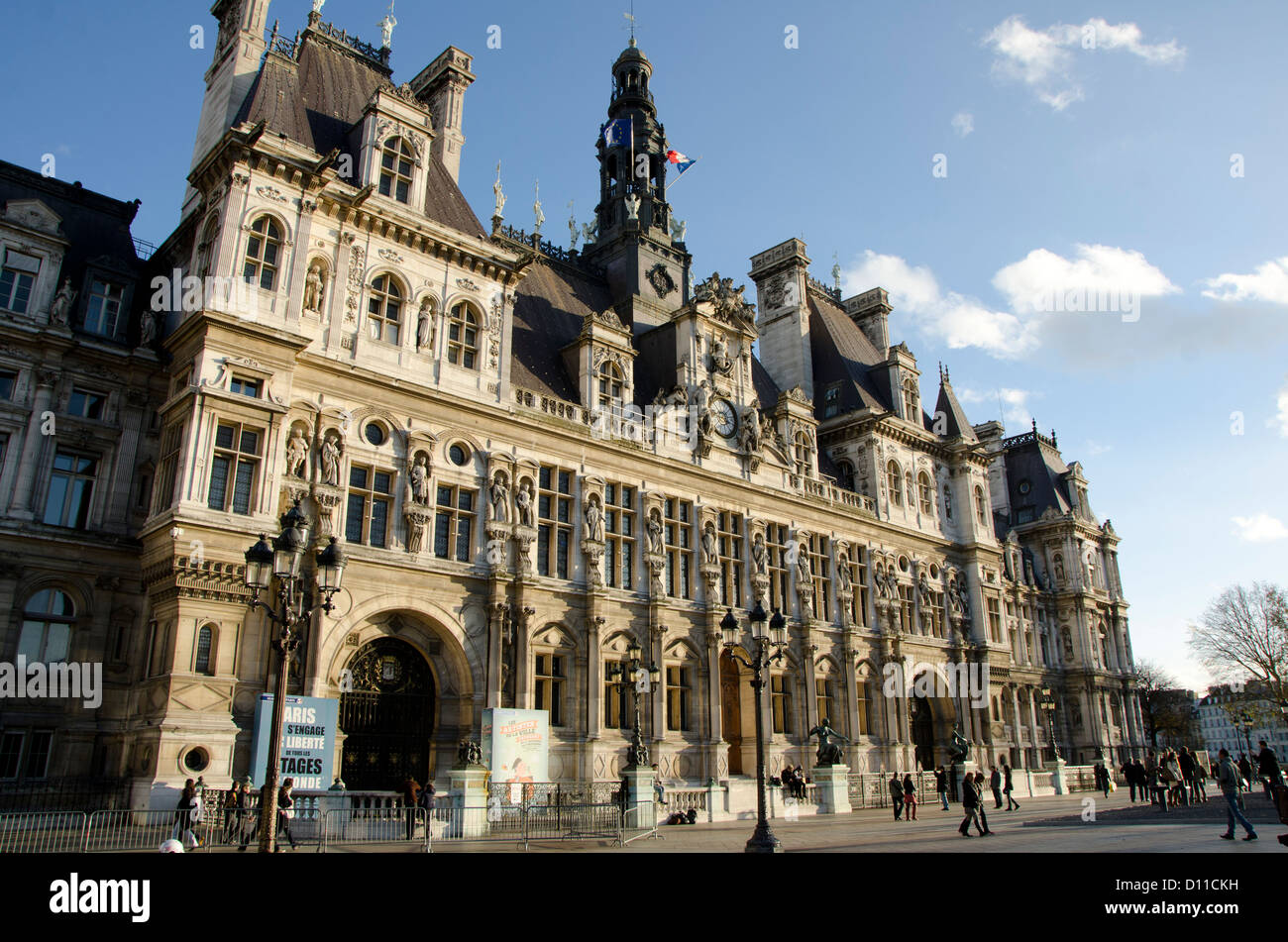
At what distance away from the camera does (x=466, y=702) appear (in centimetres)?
2591

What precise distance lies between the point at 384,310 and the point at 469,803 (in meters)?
15.2

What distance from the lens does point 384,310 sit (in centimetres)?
2761

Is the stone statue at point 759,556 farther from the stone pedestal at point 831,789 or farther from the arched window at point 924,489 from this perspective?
the arched window at point 924,489

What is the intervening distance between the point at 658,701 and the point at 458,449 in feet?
35.9

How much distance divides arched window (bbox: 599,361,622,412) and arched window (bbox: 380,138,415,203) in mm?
9264

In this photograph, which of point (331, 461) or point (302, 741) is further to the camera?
point (331, 461)

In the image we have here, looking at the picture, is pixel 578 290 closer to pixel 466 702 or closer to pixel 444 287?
pixel 444 287

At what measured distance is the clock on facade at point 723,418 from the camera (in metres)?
37.1

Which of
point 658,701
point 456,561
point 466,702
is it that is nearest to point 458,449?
point 456,561

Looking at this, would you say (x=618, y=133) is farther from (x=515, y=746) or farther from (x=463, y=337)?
(x=515, y=746)

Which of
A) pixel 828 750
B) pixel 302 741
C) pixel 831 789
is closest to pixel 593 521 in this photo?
pixel 828 750

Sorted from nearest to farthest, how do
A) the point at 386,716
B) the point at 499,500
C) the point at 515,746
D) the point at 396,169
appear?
the point at 515,746
the point at 386,716
the point at 499,500
the point at 396,169

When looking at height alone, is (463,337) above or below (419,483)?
above
